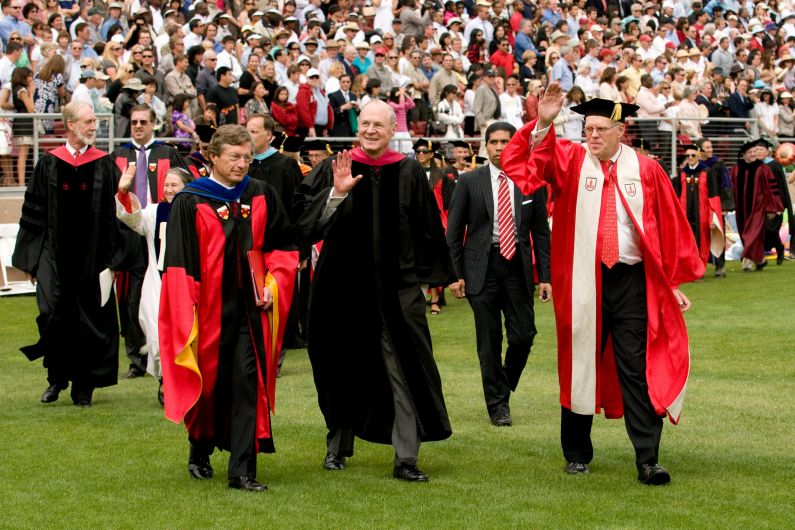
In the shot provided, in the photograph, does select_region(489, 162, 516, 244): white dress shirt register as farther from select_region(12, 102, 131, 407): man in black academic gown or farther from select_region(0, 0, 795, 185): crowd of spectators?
select_region(0, 0, 795, 185): crowd of spectators

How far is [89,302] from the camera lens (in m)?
10.9

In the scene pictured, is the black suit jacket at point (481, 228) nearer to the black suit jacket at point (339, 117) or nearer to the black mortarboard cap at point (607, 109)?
the black mortarboard cap at point (607, 109)

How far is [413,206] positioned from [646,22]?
25.9 meters

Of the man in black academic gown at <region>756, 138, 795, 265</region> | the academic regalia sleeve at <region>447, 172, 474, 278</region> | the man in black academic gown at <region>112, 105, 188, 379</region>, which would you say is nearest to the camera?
the academic regalia sleeve at <region>447, 172, 474, 278</region>

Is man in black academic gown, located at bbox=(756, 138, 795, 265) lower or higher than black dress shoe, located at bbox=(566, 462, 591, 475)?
higher

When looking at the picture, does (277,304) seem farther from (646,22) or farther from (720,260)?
(646,22)

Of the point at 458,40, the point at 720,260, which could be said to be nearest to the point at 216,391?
the point at 720,260

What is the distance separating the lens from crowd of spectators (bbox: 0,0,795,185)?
19500mm

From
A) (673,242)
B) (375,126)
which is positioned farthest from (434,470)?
(375,126)

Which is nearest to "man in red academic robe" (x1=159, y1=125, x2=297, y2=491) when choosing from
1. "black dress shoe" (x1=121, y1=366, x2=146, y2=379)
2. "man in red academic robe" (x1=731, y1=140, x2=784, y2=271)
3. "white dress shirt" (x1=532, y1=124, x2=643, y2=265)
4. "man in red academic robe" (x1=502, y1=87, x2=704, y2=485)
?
"man in red academic robe" (x1=502, y1=87, x2=704, y2=485)

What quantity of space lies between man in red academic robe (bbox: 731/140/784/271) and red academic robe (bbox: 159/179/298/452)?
51.0 feet

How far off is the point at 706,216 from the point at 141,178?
11.9 m

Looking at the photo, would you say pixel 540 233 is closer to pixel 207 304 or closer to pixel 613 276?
pixel 613 276

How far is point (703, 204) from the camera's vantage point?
21844 millimetres
